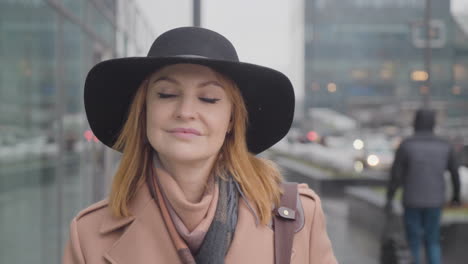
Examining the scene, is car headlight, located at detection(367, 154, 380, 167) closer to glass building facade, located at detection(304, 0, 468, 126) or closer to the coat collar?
the coat collar

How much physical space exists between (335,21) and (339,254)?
7022cm

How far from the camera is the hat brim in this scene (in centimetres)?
181

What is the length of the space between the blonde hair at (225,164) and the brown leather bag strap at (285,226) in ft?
0.09

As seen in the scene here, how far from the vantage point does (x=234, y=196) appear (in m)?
1.88

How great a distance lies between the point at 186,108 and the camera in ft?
5.67

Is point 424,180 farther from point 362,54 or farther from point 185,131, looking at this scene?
point 362,54

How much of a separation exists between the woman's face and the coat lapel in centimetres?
20

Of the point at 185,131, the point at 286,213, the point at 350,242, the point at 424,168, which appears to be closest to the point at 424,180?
the point at 424,168

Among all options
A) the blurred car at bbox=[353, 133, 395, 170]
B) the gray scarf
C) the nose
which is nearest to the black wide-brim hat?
the nose

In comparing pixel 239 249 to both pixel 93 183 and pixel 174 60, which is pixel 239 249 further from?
pixel 93 183

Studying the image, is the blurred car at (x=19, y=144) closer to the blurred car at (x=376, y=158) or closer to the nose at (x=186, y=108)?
the nose at (x=186, y=108)

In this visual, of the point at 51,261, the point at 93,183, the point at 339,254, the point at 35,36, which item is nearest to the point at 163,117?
the point at 35,36

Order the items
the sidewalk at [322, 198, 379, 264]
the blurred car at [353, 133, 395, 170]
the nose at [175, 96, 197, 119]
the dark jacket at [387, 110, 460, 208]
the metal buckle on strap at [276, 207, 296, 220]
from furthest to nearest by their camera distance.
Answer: the blurred car at [353, 133, 395, 170] → the sidewalk at [322, 198, 379, 264] → the dark jacket at [387, 110, 460, 208] → the metal buckle on strap at [276, 207, 296, 220] → the nose at [175, 96, 197, 119]

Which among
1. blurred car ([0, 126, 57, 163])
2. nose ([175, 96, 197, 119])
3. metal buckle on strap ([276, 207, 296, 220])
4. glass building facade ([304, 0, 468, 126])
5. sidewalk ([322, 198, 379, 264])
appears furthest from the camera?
glass building facade ([304, 0, 468, 126])
